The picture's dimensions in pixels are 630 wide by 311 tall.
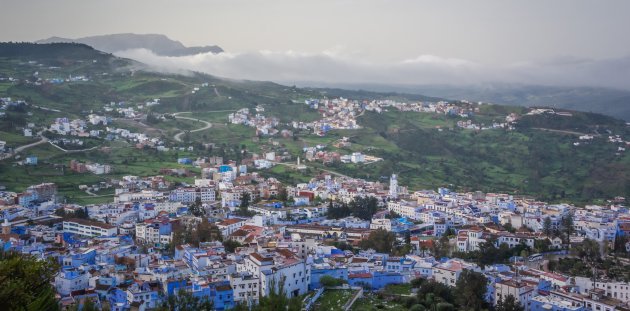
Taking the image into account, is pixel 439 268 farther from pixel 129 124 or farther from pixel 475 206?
pixel 129 124

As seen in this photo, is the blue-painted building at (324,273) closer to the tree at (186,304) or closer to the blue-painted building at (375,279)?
the blue-painted building at (375,279)

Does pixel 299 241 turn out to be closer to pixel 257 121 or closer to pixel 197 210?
pixel 197 210

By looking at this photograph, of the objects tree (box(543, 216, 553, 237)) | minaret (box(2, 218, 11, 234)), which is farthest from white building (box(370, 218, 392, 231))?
minaret (box(2, 218, 11, 234))

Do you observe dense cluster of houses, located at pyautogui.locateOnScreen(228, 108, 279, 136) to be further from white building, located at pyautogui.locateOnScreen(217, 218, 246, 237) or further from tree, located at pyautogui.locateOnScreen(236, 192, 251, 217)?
white building, located at pyautogui.locateOnScreen(217, 218, 246, 237)

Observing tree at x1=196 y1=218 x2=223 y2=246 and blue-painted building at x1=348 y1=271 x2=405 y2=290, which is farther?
tree at x1=196 y1=218 x2=223 y2=246

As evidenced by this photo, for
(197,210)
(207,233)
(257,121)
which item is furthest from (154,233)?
(257,121)
